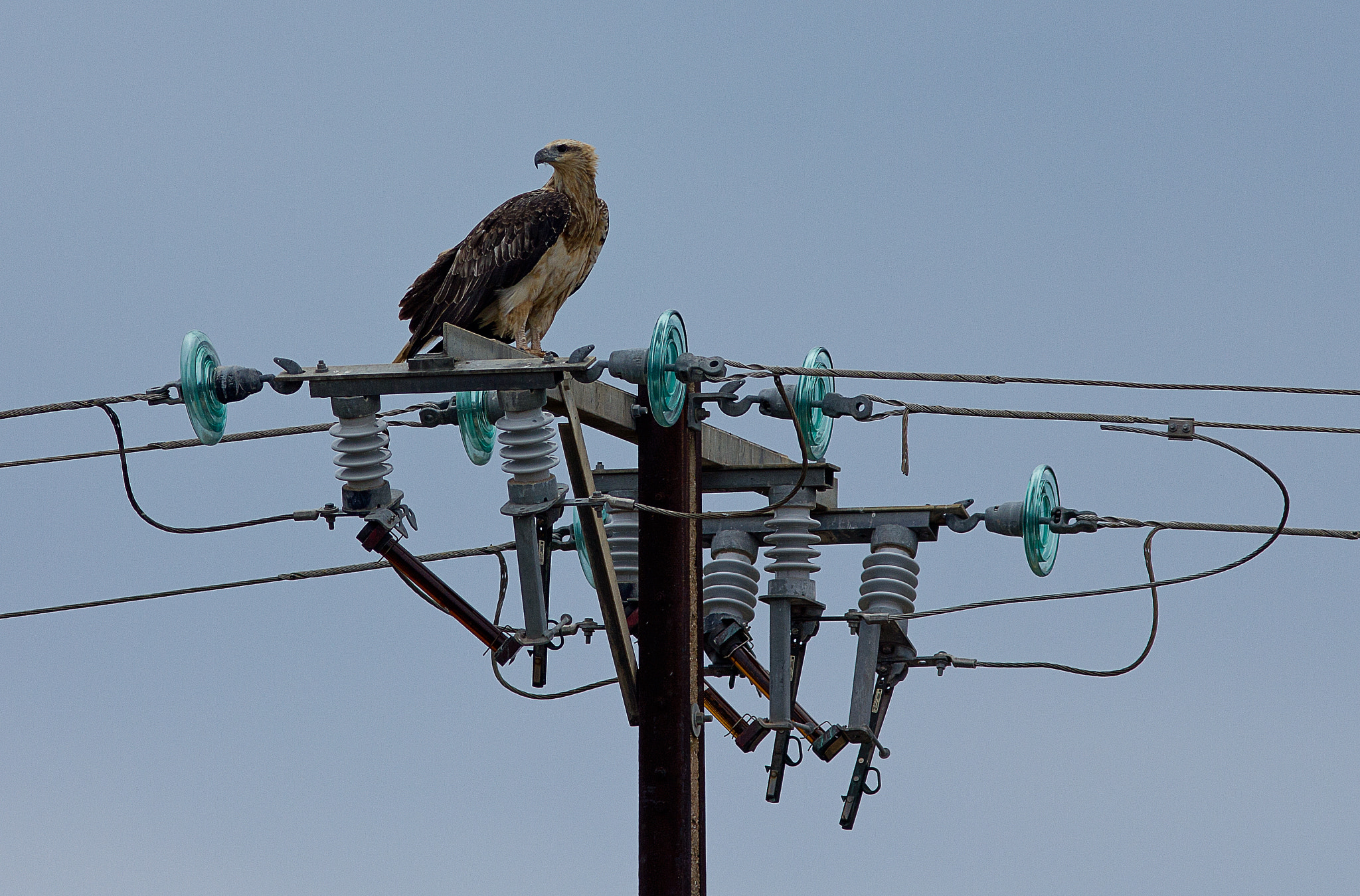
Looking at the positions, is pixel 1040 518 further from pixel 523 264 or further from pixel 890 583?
pixel 523 264

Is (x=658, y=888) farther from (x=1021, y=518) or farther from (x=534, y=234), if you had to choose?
(x=534, y=234)

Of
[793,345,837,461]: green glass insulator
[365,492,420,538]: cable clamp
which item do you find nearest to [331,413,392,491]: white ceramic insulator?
[365,492,420,538]: cable clamp

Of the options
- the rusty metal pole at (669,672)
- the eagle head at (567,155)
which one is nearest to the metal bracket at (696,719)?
the rusty metal pole at (669,672)

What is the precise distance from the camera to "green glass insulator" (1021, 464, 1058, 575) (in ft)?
38.8

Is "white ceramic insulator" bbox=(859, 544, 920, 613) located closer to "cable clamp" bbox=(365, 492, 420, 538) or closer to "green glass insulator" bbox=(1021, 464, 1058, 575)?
"green glass insulator" bbox=(1021, 464, 1058, 575)

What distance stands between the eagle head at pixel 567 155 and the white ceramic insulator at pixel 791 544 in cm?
324

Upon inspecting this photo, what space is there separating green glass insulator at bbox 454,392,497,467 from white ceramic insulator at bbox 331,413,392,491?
139 cm

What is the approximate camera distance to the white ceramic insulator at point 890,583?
11.8 metres

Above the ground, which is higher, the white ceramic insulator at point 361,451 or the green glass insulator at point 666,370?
the green glass insulator at point 666,370

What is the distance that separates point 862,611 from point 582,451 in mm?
2579

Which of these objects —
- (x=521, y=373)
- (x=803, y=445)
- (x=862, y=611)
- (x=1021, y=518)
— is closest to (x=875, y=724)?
(x=862, y=611)

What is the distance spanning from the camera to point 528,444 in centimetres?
984

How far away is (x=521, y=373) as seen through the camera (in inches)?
376

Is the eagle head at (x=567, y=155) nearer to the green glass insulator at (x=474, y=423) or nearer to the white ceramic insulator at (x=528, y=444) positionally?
the green glass insulator at (x=474, y=423)
